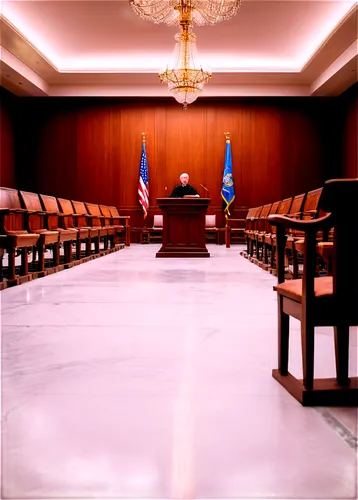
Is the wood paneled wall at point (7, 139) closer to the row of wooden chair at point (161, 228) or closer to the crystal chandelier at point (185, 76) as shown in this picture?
the row of wooden chair at point (161, 228)

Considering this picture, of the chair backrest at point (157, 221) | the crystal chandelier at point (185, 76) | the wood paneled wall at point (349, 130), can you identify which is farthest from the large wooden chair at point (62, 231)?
the wood paneled wall at point (349, 130)

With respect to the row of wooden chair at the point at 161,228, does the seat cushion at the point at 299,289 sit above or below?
below

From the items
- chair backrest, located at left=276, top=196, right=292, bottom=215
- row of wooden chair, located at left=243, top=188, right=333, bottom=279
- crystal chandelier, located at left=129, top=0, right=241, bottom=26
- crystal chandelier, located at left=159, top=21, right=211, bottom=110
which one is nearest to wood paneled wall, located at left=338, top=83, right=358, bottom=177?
crystal chandelier, located at left=159, top=21, right=211, bottom=110

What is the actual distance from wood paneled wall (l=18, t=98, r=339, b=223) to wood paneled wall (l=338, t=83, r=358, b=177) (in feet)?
1.51

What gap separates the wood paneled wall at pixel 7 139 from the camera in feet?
38.1

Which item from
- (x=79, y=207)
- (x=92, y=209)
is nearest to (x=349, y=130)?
(x=92, y=209)

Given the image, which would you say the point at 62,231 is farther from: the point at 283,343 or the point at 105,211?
the point at 283,343

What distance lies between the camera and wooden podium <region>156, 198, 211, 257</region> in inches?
312

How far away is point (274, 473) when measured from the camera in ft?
3.71

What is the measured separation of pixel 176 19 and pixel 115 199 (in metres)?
5.64

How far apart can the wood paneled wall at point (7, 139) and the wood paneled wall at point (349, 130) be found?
8.27m

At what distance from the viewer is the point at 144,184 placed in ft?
40.2

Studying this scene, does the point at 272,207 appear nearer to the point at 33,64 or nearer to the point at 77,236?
the point at 77,236

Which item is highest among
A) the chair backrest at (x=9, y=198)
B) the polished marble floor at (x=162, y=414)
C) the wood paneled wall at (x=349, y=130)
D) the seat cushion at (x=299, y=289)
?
the wood paneled wall at (x=349, y=130)
